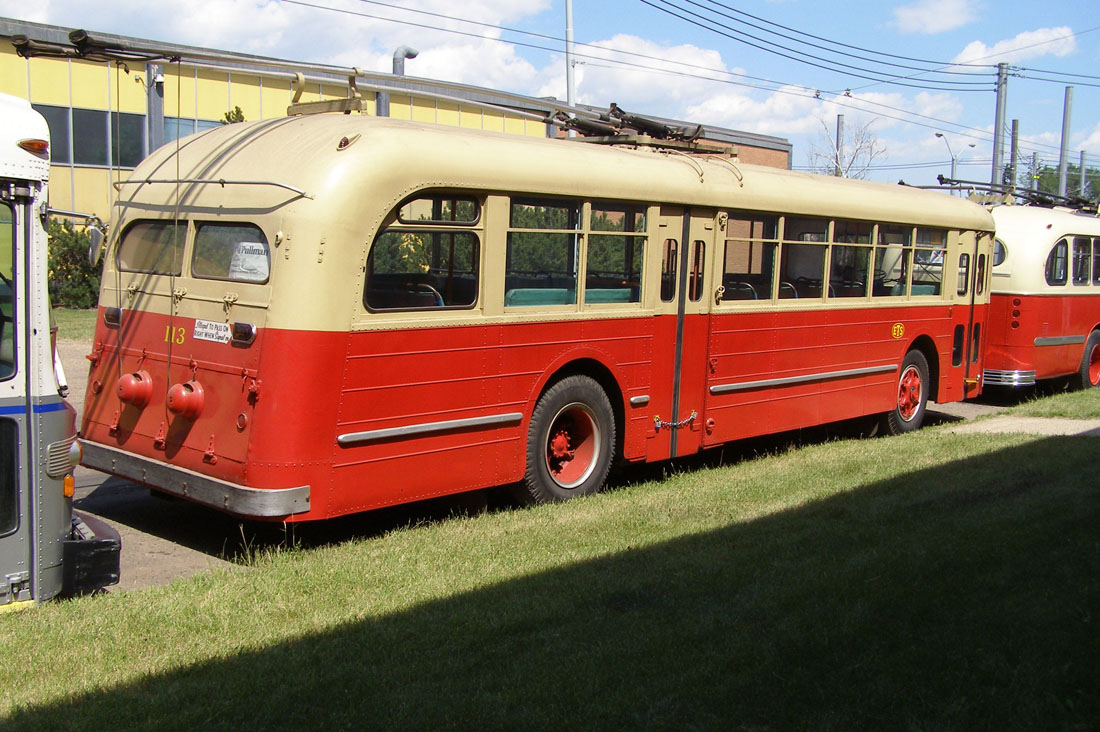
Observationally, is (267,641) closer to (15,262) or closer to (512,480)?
(15,262)

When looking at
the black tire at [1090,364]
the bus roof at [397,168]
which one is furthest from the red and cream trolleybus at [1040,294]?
the bus roof at [397,168]

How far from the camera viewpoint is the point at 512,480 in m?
7.73

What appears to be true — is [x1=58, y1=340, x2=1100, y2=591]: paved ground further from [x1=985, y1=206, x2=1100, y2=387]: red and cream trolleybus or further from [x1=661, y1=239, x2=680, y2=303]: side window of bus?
[x1=985, y1=206, x2=1100, y2=387]: red and cream trolleybus

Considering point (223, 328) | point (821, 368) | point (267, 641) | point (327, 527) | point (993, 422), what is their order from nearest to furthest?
point (267, 641) < point (223, 328) < point (327, 527) < point (821, 368) < point (993, 422)

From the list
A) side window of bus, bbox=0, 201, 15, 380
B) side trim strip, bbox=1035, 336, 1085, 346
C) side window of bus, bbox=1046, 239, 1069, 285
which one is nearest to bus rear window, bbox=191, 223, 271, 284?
side window of bus, bbox=0, 201, 15, 380

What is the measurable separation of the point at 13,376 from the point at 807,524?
481 centimetres

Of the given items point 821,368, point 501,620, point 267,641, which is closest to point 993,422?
point 821,368

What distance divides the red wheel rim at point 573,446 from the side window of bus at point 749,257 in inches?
74.4

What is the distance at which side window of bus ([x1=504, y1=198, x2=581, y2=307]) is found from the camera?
7547 millimetres

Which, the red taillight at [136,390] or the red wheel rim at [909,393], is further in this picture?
the red wheel rim at [909,393]

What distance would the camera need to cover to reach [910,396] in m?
12.5

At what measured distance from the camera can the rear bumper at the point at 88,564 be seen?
17.9 ft

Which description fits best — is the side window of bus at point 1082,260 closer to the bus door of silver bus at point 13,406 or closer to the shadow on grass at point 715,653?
the shadow on grass at point 715,653

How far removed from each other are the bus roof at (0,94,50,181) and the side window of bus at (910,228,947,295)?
9.27m
